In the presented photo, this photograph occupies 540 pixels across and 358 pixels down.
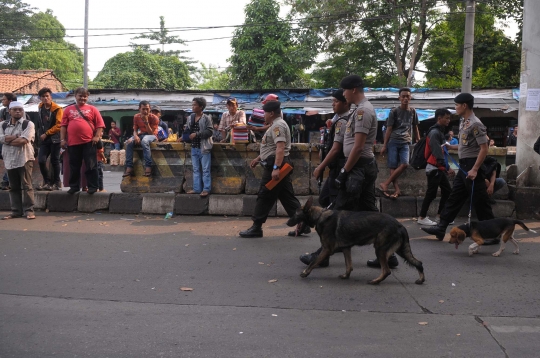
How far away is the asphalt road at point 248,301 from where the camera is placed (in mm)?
3811

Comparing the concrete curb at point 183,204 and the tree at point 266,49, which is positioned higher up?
the tree at point 266,49

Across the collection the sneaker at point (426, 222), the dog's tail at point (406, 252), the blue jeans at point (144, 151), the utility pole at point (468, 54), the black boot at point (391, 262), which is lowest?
the black boot at point (391, 262)

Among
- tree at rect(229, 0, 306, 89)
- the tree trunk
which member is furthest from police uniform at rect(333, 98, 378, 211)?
tree at rect(229, 0, 306, 89)

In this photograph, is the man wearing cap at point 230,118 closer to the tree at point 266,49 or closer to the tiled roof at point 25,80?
the tree at point 266,49

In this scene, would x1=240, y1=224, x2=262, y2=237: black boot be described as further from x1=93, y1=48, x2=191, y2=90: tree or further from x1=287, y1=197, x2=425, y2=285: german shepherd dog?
x1=93, y1=48, x2=191, y2=90: tree

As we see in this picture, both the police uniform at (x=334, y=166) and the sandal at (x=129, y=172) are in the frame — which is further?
the sandal at (x=129, y=172)

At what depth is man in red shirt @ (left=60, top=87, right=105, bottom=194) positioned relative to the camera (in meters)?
9.17

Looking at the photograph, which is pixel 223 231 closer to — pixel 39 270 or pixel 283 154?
pixel 283 154

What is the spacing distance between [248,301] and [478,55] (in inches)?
962

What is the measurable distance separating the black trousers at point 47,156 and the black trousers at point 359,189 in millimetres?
6182

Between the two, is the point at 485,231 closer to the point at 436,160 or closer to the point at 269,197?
the point at 436,160

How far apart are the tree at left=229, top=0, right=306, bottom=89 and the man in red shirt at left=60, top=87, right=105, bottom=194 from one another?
65.3 ft

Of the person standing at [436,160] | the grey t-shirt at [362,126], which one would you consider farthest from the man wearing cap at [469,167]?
the grey t-shirt at [362,126]

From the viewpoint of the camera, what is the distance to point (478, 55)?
2581cm
